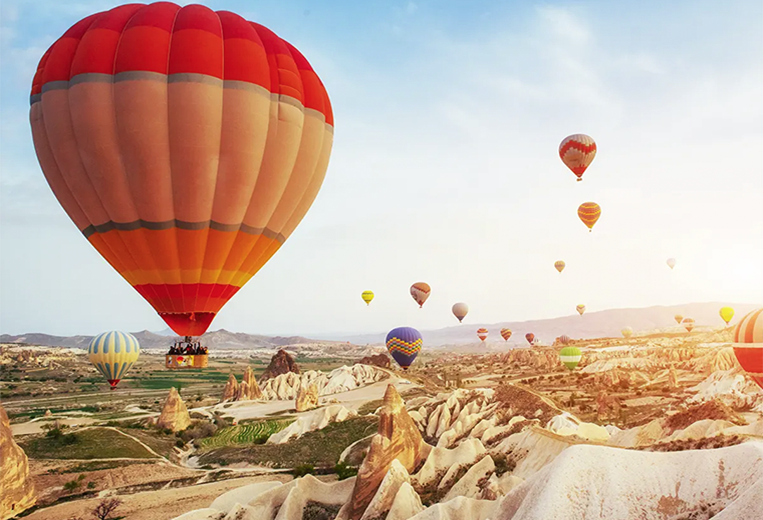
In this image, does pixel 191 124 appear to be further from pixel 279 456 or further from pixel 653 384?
pixel 653 384

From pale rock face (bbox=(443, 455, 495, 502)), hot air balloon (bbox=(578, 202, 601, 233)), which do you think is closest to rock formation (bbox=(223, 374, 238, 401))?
hot air balloon (bbox=(578, 202, 601, 233))

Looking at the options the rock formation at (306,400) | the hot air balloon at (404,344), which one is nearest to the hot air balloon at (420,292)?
the hot air balloon at (404,344)

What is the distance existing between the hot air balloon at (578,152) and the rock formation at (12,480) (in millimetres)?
60301

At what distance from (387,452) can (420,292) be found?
6835cm

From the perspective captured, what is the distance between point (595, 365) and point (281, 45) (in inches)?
4106

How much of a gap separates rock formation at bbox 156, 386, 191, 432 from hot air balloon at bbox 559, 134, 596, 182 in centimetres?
5705

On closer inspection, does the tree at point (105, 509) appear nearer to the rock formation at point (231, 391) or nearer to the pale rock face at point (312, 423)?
the pale rock face at point (312, 423)

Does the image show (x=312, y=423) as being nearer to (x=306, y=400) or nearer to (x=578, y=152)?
(x=306, y=400)

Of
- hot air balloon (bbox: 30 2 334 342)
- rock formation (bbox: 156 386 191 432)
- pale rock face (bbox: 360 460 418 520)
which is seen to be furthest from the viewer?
rock formation (bbox: 156 386 191 432)

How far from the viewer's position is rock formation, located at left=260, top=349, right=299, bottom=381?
336 feet

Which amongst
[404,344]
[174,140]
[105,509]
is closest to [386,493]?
[174,140]

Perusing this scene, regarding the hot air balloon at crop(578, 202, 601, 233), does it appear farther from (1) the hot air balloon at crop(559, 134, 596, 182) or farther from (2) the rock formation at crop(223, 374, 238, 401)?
(2) the rock formation at crop(223, 374, 238, 401)

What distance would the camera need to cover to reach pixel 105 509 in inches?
1356

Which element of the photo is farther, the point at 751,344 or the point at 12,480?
the point at 12,480
